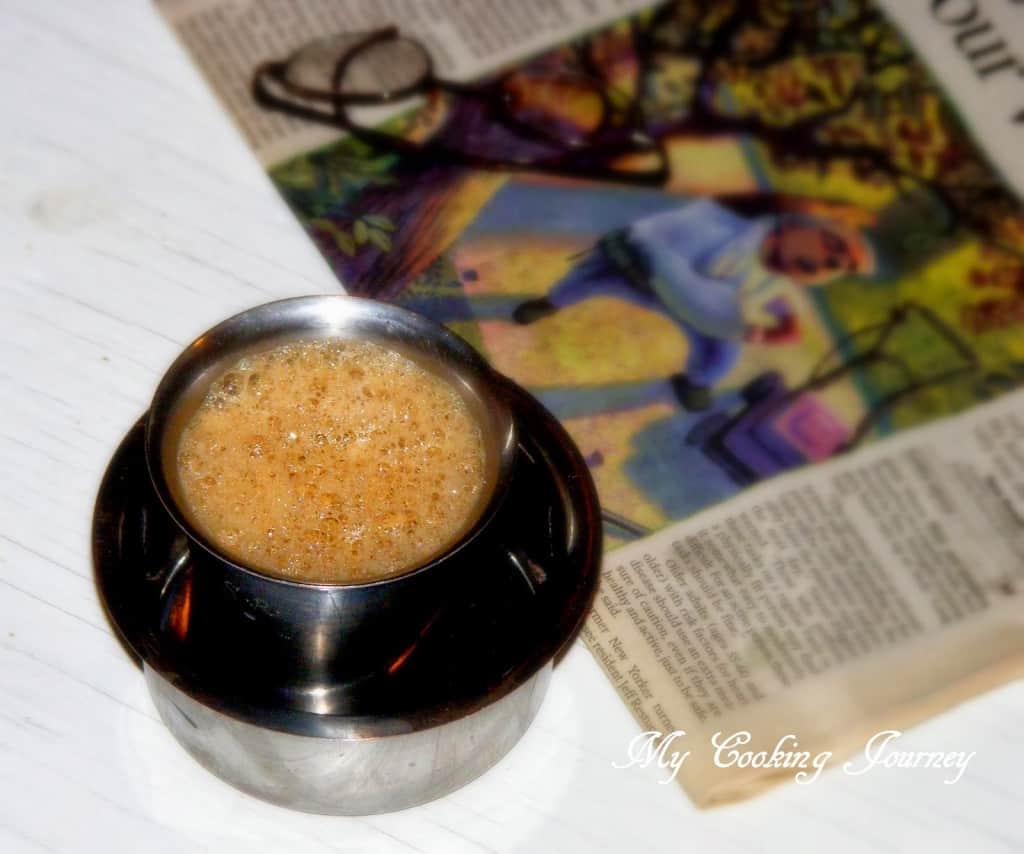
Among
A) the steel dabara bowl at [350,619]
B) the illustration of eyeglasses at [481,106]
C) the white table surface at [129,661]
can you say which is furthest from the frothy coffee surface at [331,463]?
the illustration of eyeglasses at [481,106]

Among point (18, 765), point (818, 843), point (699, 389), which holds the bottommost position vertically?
point (818, 843)

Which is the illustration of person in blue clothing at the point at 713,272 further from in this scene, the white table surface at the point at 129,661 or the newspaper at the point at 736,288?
the white table surface at the point at 129,661

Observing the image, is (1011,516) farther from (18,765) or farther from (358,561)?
(18,765)

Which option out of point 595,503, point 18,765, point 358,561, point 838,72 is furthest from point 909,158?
point 18,765

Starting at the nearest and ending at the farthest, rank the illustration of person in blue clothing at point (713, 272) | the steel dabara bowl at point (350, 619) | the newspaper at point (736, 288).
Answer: the steel dabara bowl at point (350, 619) < the newspaper at point (736, 288) < the illustration of person in blue clothing at point (713, 272)

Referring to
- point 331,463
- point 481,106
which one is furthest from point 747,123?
point 331,463

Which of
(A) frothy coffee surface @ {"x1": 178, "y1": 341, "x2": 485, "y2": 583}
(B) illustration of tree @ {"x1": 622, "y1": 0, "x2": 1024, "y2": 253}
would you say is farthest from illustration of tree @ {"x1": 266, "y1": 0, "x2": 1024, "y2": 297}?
(A) frothy coffee surface @ {"x1": 178, "y1": 341, "x2": 485, "y2": 583}

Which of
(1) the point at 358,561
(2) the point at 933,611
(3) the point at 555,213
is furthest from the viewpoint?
(3) the point at 555,213
